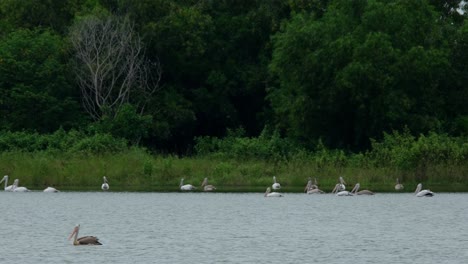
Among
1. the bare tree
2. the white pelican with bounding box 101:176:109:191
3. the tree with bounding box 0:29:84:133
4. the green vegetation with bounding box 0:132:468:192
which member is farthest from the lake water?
the bare tree

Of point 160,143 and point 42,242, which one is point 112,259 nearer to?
point 42,242

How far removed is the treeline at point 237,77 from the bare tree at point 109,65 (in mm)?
102

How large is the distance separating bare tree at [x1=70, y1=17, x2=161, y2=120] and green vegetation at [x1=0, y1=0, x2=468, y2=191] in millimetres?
118

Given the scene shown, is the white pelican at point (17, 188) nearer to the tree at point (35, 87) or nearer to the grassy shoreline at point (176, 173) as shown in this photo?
the grassy shoreline at point (176, 173)

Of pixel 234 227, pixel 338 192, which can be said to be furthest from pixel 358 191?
pixel 234 227

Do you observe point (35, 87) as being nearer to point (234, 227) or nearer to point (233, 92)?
point (233, 92)

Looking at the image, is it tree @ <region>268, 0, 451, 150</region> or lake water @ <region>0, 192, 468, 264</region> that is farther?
tree @ <region>268, 0, 451, 150</region>

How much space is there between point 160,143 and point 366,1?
14.9 metres

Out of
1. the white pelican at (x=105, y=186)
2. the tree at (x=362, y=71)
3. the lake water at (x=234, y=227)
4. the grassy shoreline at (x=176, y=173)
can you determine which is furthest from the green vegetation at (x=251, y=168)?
the lake water at (x=234, y=227)

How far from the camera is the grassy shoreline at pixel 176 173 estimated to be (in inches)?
2148

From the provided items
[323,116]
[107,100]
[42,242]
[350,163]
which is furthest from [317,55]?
[42,242]

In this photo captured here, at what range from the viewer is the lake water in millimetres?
26641

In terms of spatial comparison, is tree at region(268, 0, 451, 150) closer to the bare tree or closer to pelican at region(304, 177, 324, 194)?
the bare tree

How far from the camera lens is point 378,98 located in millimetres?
60625
